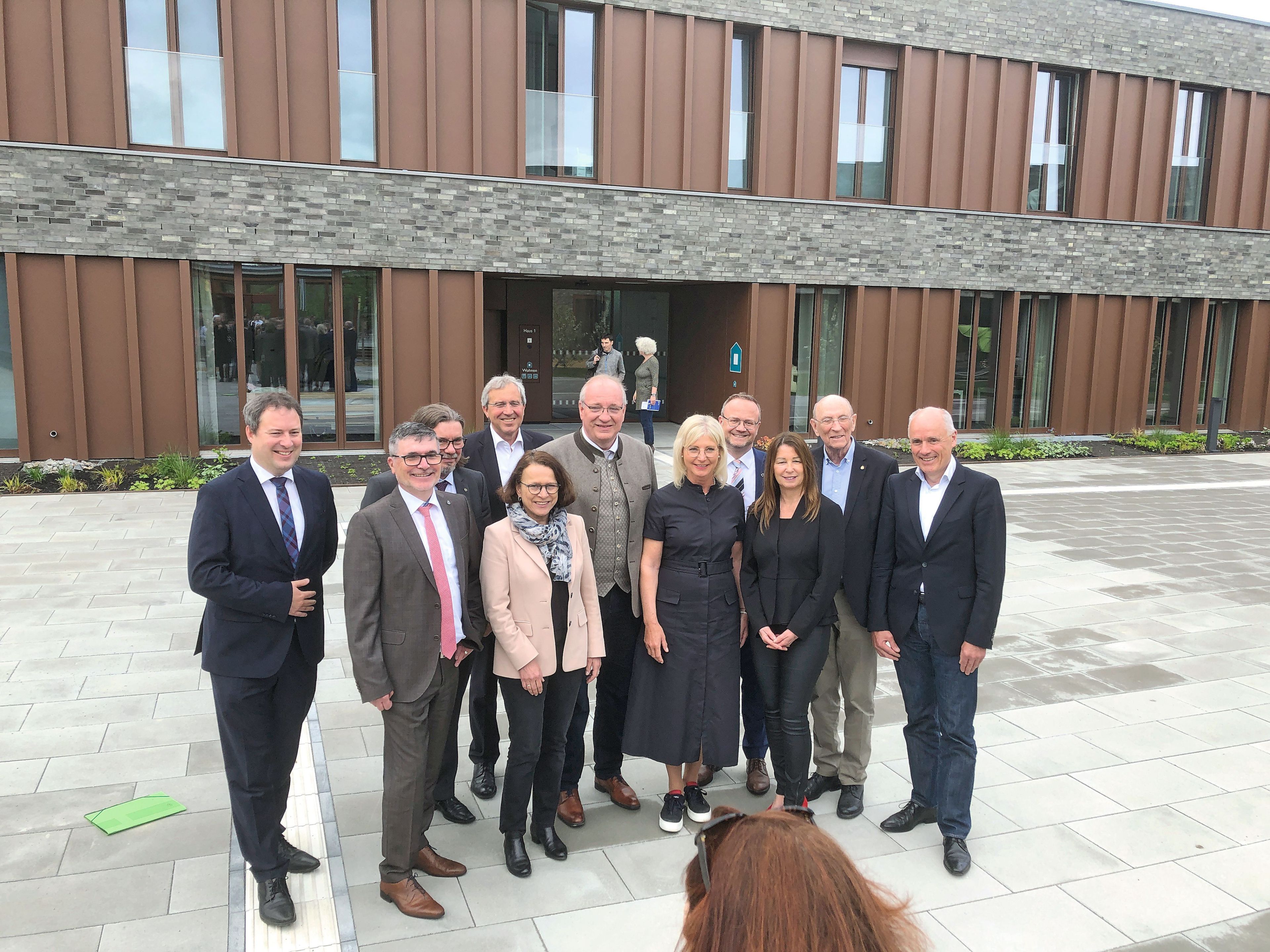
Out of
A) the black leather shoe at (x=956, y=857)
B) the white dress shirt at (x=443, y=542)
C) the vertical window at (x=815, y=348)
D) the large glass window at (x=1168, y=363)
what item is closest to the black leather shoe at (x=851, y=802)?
the black leather shoe at (x=956, y=857)

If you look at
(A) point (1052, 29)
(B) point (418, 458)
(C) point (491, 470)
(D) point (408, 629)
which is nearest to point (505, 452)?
(C) point (491, 470)

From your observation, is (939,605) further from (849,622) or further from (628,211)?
(628,211)

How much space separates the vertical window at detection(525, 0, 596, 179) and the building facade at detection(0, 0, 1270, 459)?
0.05 metres

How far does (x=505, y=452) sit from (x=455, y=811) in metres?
1.83

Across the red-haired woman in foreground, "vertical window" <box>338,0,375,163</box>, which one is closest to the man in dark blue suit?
the red-haired woman in foreground

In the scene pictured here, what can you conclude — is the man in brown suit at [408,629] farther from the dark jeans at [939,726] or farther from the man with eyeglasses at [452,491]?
the dark jeans at [939,726]

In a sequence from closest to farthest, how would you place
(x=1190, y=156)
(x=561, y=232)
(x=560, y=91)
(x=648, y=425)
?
(x=648, y=425), (x=560, y=91), (x=561, y=232), (x=1190, y=156)

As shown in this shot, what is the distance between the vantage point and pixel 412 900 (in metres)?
3.83

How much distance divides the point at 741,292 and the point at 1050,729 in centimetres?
1290

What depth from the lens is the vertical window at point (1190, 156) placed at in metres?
20.2

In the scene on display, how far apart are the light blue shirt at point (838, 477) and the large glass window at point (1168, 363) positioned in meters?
18.6

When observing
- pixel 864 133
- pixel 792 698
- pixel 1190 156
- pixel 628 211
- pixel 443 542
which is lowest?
pixel 792 698

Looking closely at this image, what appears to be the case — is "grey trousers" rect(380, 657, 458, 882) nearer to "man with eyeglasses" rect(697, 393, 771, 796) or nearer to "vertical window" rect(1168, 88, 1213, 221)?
"man with eyeglasses" rect(697, 393, 771, 796)

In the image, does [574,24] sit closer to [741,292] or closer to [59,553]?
[741,292]
